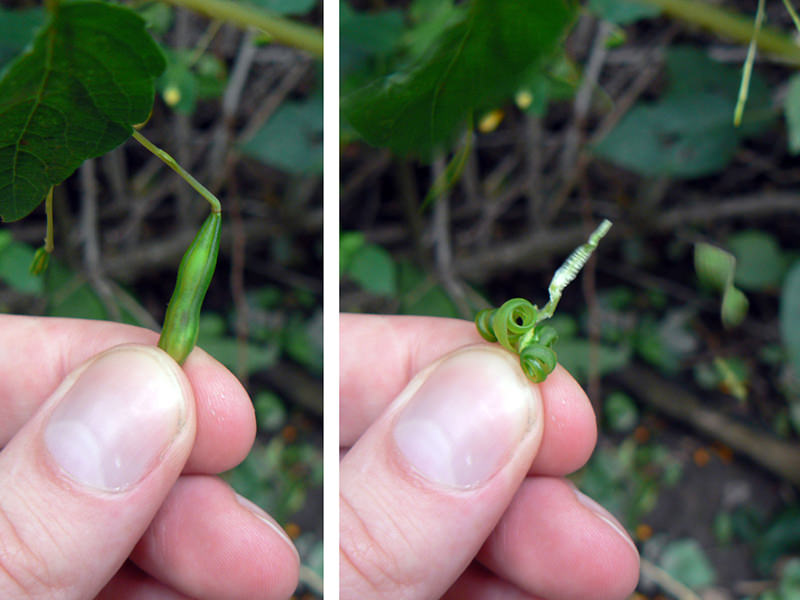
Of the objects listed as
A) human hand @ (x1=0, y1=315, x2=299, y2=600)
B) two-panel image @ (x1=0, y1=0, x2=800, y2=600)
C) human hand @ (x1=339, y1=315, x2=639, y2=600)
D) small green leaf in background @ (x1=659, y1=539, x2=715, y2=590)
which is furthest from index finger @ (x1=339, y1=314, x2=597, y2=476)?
small green leaf in background @ (x1=659, y1=539, x2=715, y2=590)

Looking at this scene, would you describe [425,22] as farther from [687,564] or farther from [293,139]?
[687,564]

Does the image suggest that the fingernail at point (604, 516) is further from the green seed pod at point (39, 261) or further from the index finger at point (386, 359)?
the green seed pod at point (39, 261)

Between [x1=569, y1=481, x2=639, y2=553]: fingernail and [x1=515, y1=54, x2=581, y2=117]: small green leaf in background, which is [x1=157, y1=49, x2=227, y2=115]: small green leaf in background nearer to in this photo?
[x1=515, y1=54, x2=581, y2=117]: small green leaf in background

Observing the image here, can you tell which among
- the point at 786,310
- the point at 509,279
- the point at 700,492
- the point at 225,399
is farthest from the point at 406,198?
the point at 700,492

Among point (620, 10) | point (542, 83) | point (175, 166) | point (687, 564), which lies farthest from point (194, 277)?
point (687, 564)

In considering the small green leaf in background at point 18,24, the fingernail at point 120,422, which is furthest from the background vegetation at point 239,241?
the fingernail at point 120,422

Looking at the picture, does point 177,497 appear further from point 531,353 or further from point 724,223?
point 724,223
